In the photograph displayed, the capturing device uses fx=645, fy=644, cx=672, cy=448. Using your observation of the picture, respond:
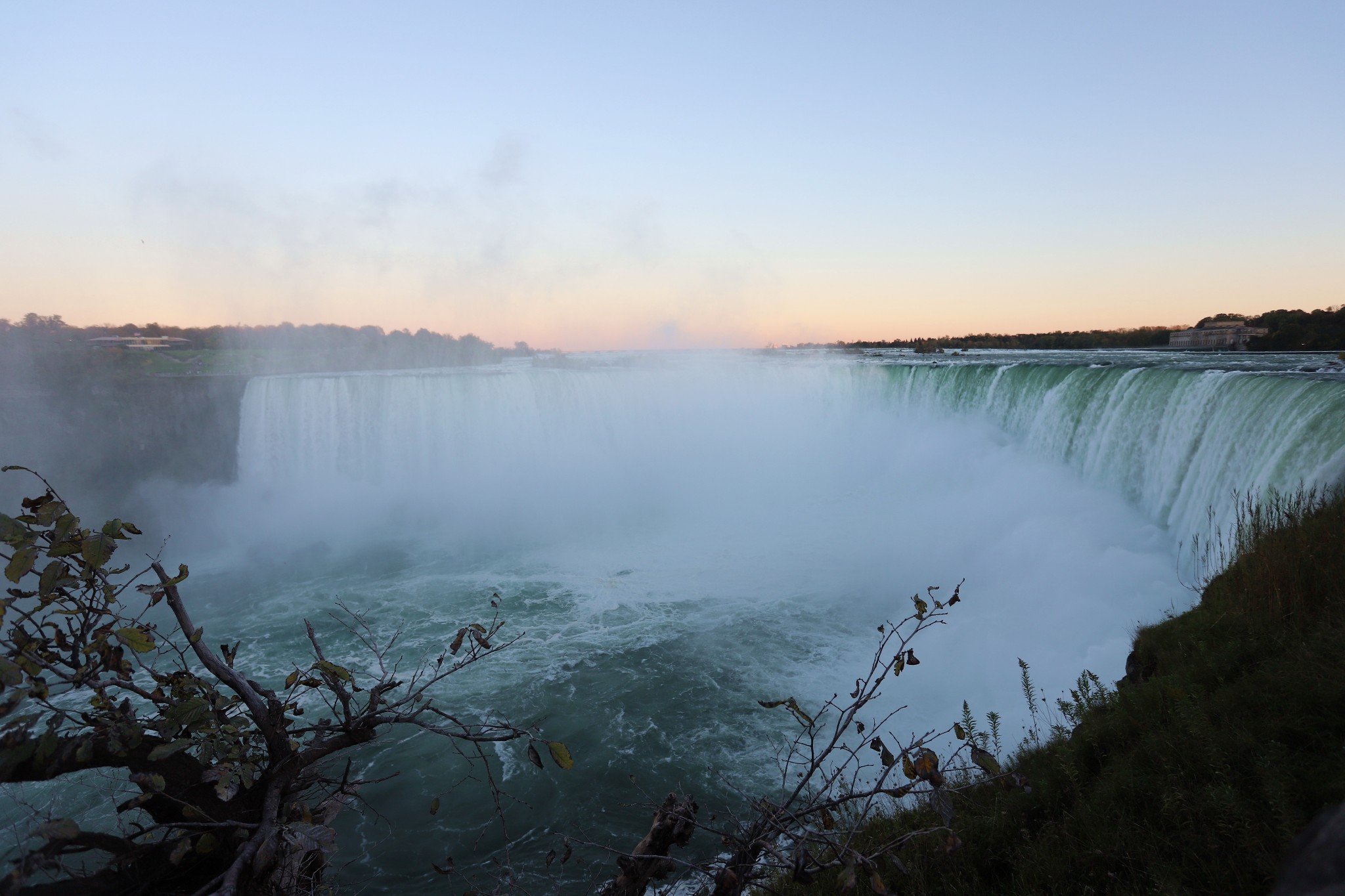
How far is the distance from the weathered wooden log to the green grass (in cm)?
95

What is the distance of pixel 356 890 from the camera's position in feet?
18.1

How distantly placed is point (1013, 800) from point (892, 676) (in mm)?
5487

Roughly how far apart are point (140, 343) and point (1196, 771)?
111 ft

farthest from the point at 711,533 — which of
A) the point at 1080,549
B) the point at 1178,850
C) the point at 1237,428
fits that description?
the point at 1178,850

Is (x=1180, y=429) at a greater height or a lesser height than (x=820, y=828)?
greater

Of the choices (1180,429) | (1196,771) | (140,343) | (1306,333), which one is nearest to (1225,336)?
(1306,333)

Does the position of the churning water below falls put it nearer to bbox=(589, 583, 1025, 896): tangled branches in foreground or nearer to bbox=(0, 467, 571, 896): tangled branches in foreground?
bbox=(589, 583, 1025, 896): tangled branches in foreground

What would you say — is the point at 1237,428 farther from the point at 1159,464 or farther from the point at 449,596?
the point at 449,596

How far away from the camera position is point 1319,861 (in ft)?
4.34

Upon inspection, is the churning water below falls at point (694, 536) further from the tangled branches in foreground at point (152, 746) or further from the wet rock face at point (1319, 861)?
the wet rock face at point (1319, 861)

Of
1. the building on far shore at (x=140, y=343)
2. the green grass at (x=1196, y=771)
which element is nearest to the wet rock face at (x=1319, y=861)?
the green grass at (x=1196, y=771)

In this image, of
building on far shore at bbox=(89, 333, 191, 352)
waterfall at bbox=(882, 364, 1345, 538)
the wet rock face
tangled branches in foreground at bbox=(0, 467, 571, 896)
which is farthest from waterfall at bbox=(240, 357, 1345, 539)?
tangled branches in foreground at bbox=(0, 467, 571, 896)

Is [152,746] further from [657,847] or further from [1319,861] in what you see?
[1319,861]

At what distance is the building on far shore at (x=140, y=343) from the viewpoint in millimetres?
24078
